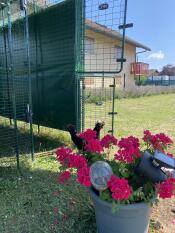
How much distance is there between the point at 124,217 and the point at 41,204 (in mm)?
874

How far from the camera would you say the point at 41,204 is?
2010 mm

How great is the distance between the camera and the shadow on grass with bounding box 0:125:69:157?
3275mm

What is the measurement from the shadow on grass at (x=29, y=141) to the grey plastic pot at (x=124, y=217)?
1917mm

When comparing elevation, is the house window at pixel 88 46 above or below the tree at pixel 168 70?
below

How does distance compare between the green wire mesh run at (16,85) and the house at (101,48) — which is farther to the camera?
the green wire mesh run at (16,85)

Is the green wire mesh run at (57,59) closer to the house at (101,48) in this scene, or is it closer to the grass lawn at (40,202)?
the house at (101,48)

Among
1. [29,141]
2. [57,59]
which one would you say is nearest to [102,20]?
[57,59]

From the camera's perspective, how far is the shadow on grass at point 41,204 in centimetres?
175

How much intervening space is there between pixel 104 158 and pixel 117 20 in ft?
5.41

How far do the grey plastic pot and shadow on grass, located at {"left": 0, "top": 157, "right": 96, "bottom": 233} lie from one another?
12.0 inches

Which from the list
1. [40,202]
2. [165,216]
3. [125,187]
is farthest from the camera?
[40,202]

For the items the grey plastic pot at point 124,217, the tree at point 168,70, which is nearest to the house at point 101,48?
the grey plastic pot at point 124,217

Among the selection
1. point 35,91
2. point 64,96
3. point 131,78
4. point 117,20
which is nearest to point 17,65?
point 35,91

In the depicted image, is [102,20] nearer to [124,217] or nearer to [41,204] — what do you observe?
[41,204]
